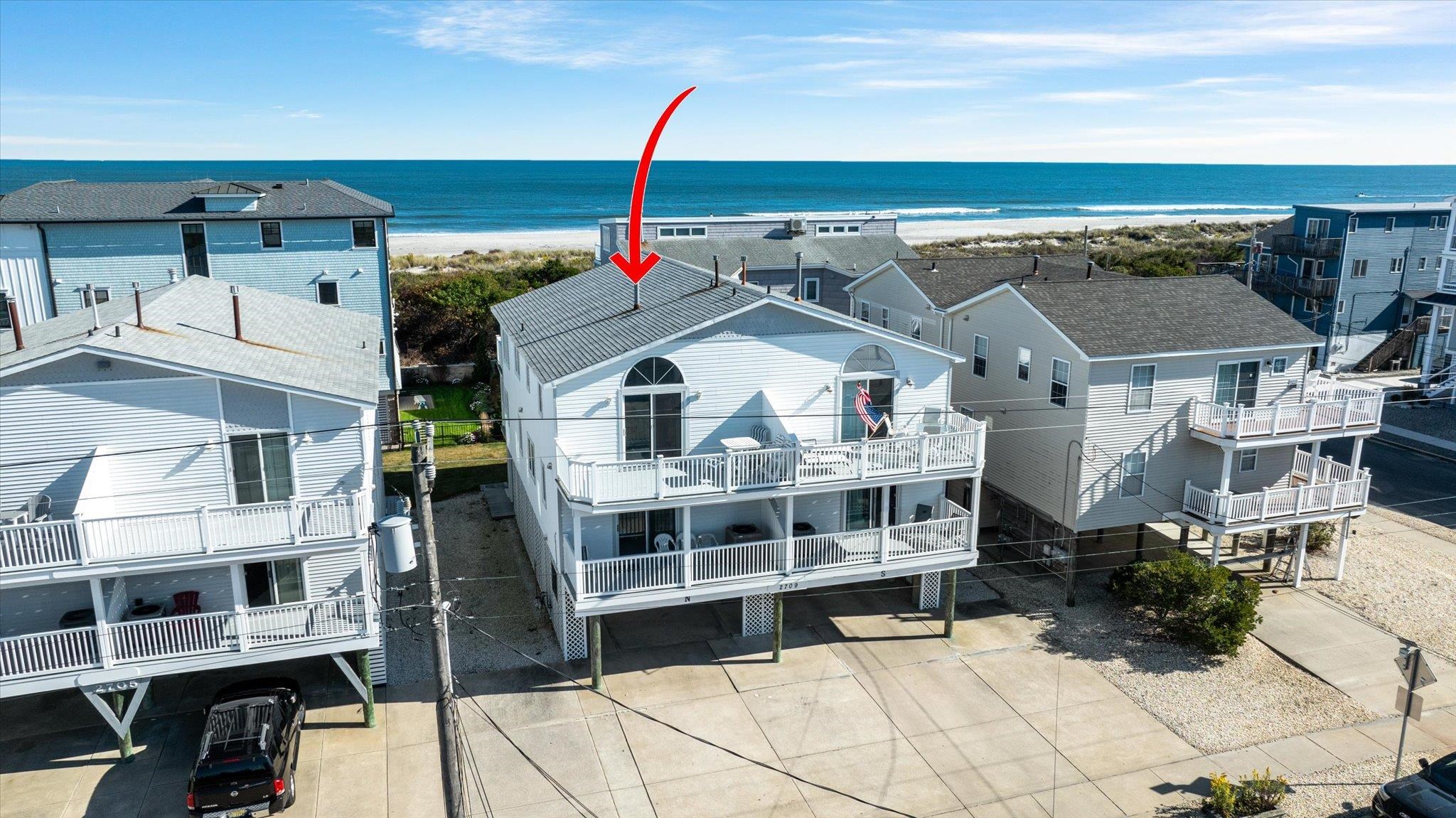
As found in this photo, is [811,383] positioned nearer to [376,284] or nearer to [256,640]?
[256,640]

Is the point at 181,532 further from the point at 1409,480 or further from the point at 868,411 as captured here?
the point at 1409,480

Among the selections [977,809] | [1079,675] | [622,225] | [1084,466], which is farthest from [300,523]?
[622,225]

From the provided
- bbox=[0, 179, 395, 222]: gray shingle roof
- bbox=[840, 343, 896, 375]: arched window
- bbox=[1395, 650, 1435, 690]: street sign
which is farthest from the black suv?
bbox=[0, 179, 395, 222]: gray shingle roof

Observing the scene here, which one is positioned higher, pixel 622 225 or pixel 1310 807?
pixel 622 225

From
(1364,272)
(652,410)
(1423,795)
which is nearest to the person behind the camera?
(1423,795)

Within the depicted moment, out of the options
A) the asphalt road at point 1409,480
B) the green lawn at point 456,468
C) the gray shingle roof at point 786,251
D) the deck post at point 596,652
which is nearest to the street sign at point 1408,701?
the deck post at point 596,652

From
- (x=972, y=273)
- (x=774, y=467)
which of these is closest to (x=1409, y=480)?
(x=972, y=273)

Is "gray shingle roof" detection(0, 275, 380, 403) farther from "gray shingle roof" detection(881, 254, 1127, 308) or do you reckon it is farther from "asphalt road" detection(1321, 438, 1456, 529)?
"asphalt road" detection(1321, 438, 1456, 529)
